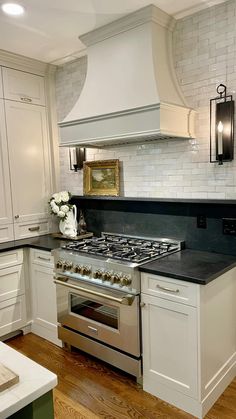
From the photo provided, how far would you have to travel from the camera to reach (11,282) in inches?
118

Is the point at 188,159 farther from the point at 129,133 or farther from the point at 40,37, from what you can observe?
the point at 40,37

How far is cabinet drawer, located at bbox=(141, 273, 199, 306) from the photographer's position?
1.94 m

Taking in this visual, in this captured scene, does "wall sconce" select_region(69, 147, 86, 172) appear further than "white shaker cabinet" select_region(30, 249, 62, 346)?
Yes

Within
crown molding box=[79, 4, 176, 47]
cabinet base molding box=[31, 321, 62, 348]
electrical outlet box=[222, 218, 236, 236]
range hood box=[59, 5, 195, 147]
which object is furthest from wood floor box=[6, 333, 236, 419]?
crown molding box=[79, 4, 176, 47]

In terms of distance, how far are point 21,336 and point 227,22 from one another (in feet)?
10.5

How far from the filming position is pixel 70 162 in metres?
3.51

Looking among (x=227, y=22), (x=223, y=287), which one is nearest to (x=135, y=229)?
(x=223, y=287)

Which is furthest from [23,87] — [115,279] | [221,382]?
[221,382]

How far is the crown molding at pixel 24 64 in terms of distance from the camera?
3092mm

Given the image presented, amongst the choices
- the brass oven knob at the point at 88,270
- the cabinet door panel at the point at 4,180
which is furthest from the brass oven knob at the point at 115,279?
the cabinet door panel at the point at 4,180

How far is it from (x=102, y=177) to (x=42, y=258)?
0.98m

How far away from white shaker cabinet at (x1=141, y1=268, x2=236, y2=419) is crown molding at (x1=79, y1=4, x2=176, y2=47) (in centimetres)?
185

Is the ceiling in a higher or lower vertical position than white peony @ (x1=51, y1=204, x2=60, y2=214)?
higher

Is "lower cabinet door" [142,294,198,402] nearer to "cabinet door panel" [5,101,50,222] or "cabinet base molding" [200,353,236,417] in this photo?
"cabinet base molding" [200,353,236,417]
